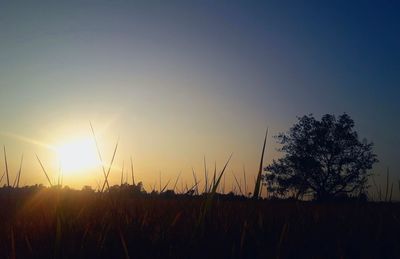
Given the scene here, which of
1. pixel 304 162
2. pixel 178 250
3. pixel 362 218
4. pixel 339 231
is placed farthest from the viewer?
pixel 304 162

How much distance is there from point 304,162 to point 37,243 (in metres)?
54.0

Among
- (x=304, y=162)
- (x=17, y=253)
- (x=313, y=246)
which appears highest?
(x=304, y=162)

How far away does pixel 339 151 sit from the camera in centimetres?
5544

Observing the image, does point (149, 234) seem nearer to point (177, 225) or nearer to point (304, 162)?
point (177, 225)

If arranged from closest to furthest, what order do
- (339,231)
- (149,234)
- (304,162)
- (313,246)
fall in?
(313,246) → (149,234) → (339,231) → (304,162)

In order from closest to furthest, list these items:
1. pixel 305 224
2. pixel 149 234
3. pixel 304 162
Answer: pixel 149 234, pixel 305 224, pixel 304 162

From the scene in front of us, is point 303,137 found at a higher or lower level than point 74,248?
higher

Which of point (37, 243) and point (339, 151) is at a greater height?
point (339, 151)

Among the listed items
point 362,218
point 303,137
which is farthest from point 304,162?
point 362,218

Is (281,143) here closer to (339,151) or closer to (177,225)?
(339,151)

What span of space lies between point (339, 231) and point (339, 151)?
54.9 meters

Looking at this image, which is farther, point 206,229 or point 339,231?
point 339,231

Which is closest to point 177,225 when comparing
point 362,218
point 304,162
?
point 362,218

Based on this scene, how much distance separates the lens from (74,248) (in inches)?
89.6
